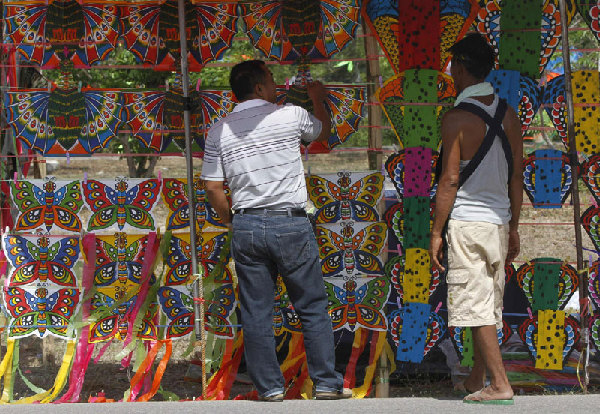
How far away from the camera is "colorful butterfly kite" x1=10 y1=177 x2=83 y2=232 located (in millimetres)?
4523

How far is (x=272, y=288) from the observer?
3877 mm

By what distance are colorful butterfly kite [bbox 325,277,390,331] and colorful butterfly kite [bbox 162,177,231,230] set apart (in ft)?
2.31

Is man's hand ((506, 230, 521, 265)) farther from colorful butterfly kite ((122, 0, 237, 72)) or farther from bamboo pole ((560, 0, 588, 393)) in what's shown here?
colorful butterfly kite ((122, 0, 237, 72))

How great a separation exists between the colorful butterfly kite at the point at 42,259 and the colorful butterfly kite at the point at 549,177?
2.40 m

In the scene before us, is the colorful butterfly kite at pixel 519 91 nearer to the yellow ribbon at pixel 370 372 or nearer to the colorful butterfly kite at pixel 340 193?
the colorful butterfly kite at pixel 340 193

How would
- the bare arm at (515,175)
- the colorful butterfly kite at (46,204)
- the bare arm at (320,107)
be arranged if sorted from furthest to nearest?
the colorful butterfly kite at (46,204) → the bare arm at (320,107) → the bare arm at (515,175)

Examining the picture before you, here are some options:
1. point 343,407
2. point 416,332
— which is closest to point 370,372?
point 416,332

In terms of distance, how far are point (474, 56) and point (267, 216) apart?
1104 millimetres

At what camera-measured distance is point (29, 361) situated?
614 cm

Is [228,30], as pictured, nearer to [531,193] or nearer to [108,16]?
[108,16]

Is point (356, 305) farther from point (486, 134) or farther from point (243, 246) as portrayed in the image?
point (486, 134)

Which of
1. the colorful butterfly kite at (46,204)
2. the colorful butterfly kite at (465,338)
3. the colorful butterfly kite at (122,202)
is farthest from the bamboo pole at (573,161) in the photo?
the colorful butterfly kite at (46,204)

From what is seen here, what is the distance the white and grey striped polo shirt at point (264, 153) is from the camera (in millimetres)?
3730

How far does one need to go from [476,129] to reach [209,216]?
159 cm
